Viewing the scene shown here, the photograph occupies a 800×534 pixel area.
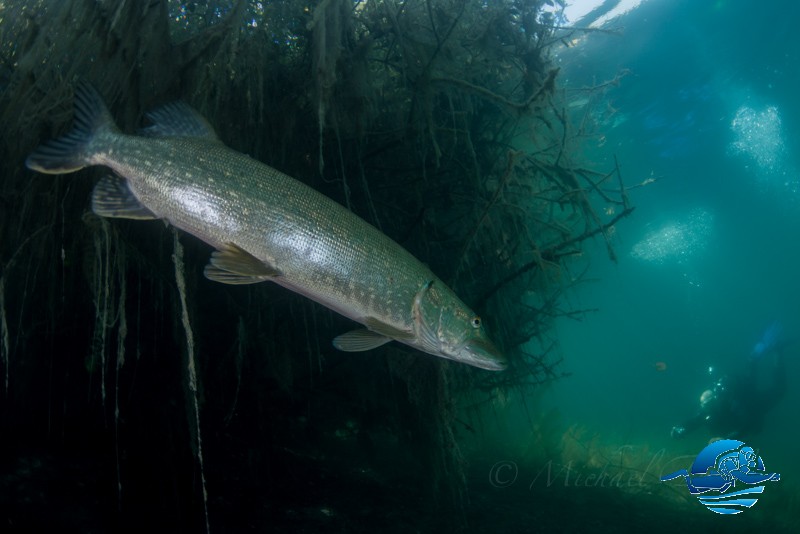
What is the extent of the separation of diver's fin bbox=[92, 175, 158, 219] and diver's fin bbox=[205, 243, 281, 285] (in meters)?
0.49

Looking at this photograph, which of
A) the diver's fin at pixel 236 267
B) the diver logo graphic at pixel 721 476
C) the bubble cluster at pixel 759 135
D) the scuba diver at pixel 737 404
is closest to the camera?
the diver's fin at pixel 236 267

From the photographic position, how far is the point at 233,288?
4.70 metres

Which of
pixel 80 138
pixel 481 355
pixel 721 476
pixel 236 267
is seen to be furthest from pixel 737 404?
pixel 80 138

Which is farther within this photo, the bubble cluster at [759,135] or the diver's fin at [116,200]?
the bubble cluster at [759,135]

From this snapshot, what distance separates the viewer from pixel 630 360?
13150cm

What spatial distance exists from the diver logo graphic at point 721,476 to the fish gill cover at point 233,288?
7988 mm

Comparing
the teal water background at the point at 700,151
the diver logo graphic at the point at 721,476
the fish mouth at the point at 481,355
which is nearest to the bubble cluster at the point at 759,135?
the teal water background at the point at 700,151

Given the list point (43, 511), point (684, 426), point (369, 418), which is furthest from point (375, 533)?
point (684, 426)

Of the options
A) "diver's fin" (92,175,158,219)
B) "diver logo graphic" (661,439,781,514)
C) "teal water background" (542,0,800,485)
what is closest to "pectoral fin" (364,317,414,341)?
"diver's fin" (92,175,158,219)

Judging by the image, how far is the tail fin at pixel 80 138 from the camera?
2314 millimetres

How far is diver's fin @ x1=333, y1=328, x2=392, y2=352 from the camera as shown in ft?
8.28

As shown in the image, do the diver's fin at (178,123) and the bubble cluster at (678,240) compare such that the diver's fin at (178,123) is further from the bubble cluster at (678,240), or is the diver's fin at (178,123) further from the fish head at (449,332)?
the bubble cluster at (678,240)

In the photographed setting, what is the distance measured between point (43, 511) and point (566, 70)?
638 inches

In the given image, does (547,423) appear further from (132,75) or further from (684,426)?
(132,75)
